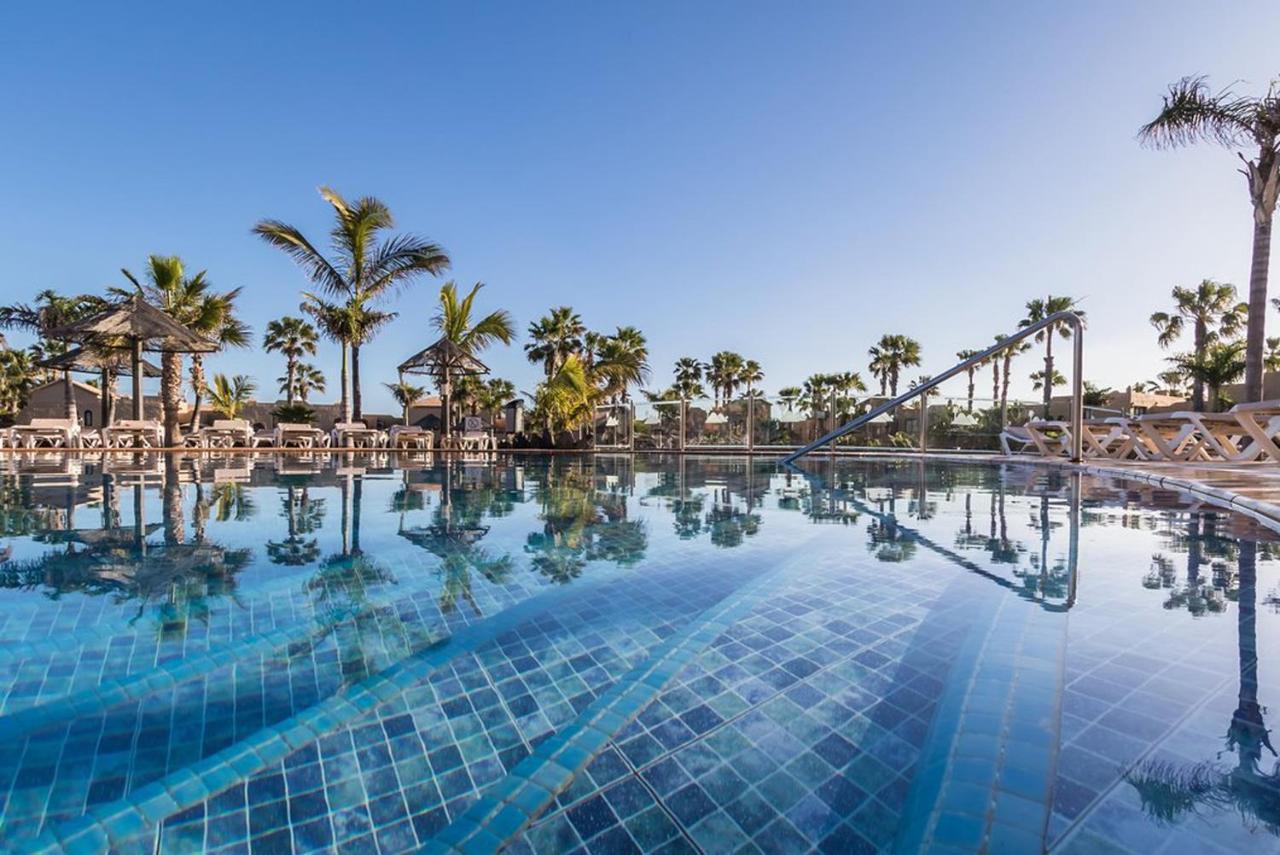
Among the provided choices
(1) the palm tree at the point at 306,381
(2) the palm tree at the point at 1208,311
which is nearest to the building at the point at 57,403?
(1) the palm tree at the point at 306,381

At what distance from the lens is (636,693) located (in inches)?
74.0

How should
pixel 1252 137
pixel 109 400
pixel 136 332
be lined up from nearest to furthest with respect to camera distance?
pixel 1252 137 → pixel 136 332 → pixel 109 400

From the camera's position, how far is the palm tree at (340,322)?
52.4 ft

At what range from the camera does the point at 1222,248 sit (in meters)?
13.5

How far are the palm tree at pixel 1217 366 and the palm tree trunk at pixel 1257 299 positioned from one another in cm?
1357

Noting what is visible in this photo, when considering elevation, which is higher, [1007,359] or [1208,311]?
[1208,311]

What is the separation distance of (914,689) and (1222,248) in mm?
18182

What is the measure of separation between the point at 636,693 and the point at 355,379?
57.0 feet

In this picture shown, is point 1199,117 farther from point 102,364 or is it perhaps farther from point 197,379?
point 197,379

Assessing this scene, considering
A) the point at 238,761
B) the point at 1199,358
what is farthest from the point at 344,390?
the point at 1199,358

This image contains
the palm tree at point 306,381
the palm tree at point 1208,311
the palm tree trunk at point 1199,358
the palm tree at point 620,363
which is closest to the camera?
the palm tree at point 620,363

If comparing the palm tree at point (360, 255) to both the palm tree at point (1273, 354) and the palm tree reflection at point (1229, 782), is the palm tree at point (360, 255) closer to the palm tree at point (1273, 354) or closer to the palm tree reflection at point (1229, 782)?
the palm tree reflection at point (1229, 782)

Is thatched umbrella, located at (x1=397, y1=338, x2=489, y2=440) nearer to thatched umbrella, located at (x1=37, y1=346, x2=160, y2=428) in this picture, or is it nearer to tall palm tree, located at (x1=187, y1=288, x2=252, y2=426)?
tall palm tree, located at (x1=187, y1=288, x2=252, y2=426)

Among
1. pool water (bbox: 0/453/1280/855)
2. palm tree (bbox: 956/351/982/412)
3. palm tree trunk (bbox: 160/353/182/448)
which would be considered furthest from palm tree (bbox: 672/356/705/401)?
pool water (bbox: 0/453/1280/855)
